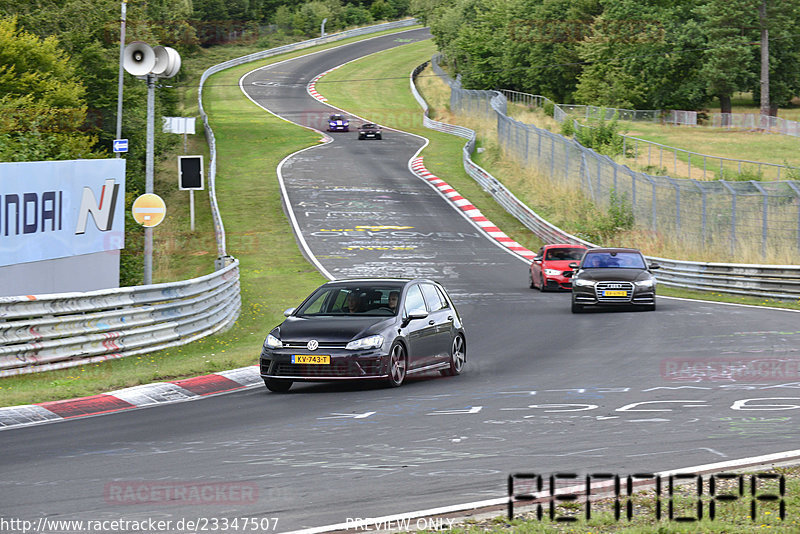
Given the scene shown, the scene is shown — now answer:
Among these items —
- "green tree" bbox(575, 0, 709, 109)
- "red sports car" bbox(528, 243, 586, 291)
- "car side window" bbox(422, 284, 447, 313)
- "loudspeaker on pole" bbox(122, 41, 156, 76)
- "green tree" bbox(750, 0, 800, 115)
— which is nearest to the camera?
"car side window" bbox(422, 284, 447, 313)

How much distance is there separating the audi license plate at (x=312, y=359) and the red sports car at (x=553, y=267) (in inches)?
706

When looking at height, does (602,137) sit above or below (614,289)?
above

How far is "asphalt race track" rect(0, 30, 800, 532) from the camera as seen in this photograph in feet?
24.3

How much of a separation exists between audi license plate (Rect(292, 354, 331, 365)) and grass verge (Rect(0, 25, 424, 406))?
2.20 m

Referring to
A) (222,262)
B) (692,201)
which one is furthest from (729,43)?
(222,262)

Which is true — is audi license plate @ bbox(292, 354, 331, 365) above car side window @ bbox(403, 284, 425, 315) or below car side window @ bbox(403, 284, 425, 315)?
below

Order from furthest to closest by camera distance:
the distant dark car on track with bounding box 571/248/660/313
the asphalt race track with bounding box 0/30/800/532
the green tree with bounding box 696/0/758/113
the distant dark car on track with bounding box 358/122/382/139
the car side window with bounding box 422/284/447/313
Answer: the green tree with bounding box 696/0/758/113 → the distant dark car on track with bounding box 358/122/382/139 → the distant dark car on track with bounding box 571/248/660/313 → the car side window with bounding box 422/284/447/313 → the asphalt race track with bounding box 0/30/800/532

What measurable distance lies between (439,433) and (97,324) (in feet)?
26.3

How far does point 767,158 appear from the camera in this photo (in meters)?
63.1

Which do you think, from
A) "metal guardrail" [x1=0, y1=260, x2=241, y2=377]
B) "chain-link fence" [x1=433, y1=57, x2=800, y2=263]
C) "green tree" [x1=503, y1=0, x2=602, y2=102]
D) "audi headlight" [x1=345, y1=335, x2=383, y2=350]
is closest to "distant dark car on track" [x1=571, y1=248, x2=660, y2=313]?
"chain-link fence" [x1=433, y1=57, x2=800, y2=263]

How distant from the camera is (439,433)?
994 cm

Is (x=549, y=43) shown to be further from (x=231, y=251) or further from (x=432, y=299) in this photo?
(x=432, y=299)

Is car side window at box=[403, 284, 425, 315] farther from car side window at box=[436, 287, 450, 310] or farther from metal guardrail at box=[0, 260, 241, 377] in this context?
metal guardrail at box=[0, 260, 241, 377]

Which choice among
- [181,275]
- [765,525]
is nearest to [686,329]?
[765,525]
